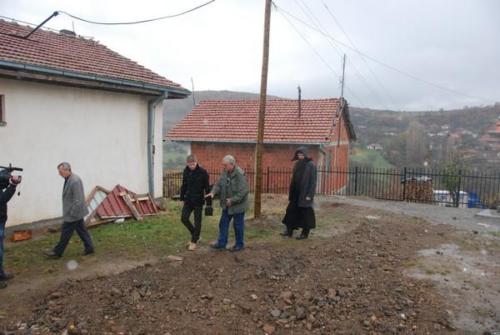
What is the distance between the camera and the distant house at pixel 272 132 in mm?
19000

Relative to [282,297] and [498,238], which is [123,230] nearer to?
[282,297]

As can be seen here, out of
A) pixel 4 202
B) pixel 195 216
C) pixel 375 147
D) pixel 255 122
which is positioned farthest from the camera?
pixel 375 147

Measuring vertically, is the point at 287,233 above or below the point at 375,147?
below

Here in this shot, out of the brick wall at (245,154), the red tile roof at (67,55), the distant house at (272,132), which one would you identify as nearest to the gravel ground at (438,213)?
the distant house at (272,132)

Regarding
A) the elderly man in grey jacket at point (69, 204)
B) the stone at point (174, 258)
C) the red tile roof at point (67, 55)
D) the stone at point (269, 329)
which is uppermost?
the red tile roof at point (67, 55)

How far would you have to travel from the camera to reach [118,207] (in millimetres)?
9977

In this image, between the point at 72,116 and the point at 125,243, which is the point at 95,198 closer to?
the point at 72,116

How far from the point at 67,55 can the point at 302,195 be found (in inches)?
251

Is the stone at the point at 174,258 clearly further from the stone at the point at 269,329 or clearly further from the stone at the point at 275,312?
the stone at the point at 269,329

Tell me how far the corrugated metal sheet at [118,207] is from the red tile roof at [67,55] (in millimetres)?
2784

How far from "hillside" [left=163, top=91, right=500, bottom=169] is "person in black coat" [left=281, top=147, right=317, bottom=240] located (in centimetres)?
2413

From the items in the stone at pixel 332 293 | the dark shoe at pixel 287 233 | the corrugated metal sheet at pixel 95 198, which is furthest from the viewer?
the corrugated metal sheet at pixel 95 198

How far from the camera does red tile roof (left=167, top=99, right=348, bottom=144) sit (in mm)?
19094

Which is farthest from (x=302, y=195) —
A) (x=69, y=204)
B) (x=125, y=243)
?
(x=69, y=204)
